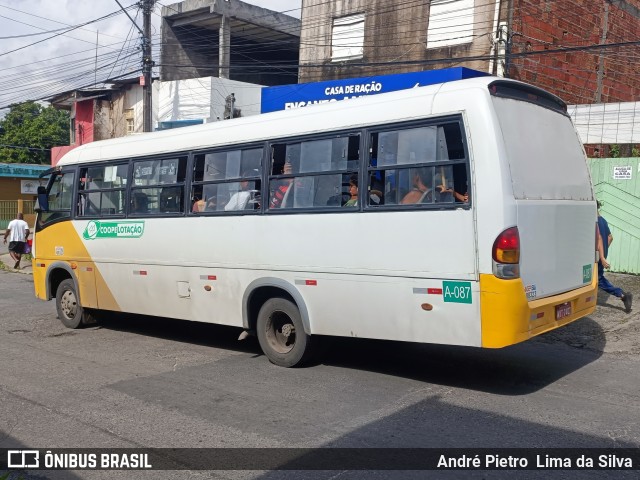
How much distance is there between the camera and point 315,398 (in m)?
6.34

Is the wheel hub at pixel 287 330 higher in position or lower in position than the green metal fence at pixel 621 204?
lower

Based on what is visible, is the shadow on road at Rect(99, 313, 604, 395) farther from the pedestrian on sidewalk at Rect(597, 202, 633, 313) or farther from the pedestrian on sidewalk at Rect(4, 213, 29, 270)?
the pedestrian on sidewalk at Rect(4, 213, 29, 270)

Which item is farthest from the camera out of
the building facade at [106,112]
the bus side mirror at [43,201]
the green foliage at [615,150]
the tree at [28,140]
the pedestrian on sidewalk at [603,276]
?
the tree at [28,140]

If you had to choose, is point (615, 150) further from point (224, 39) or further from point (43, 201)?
point (224, 39)

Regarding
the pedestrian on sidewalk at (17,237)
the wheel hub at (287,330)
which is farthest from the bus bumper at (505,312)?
the pedestrian on sidewalk at (17,237)

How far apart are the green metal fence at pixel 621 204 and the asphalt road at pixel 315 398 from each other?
5246 mm

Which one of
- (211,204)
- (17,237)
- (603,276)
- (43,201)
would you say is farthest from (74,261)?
(17,237)

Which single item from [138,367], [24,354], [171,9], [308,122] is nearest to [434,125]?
[308,122]

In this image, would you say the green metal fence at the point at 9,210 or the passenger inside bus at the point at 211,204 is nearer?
the passenger inside bus at the point at 211,204

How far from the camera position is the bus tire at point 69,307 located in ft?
33.5

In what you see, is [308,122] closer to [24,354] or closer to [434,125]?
[434,125]

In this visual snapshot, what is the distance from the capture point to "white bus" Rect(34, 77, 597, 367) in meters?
5.79

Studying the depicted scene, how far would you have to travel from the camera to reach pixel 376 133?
6.60 metres

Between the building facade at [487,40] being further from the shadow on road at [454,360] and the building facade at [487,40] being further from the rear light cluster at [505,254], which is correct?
the rear light cluster at [505,254]
